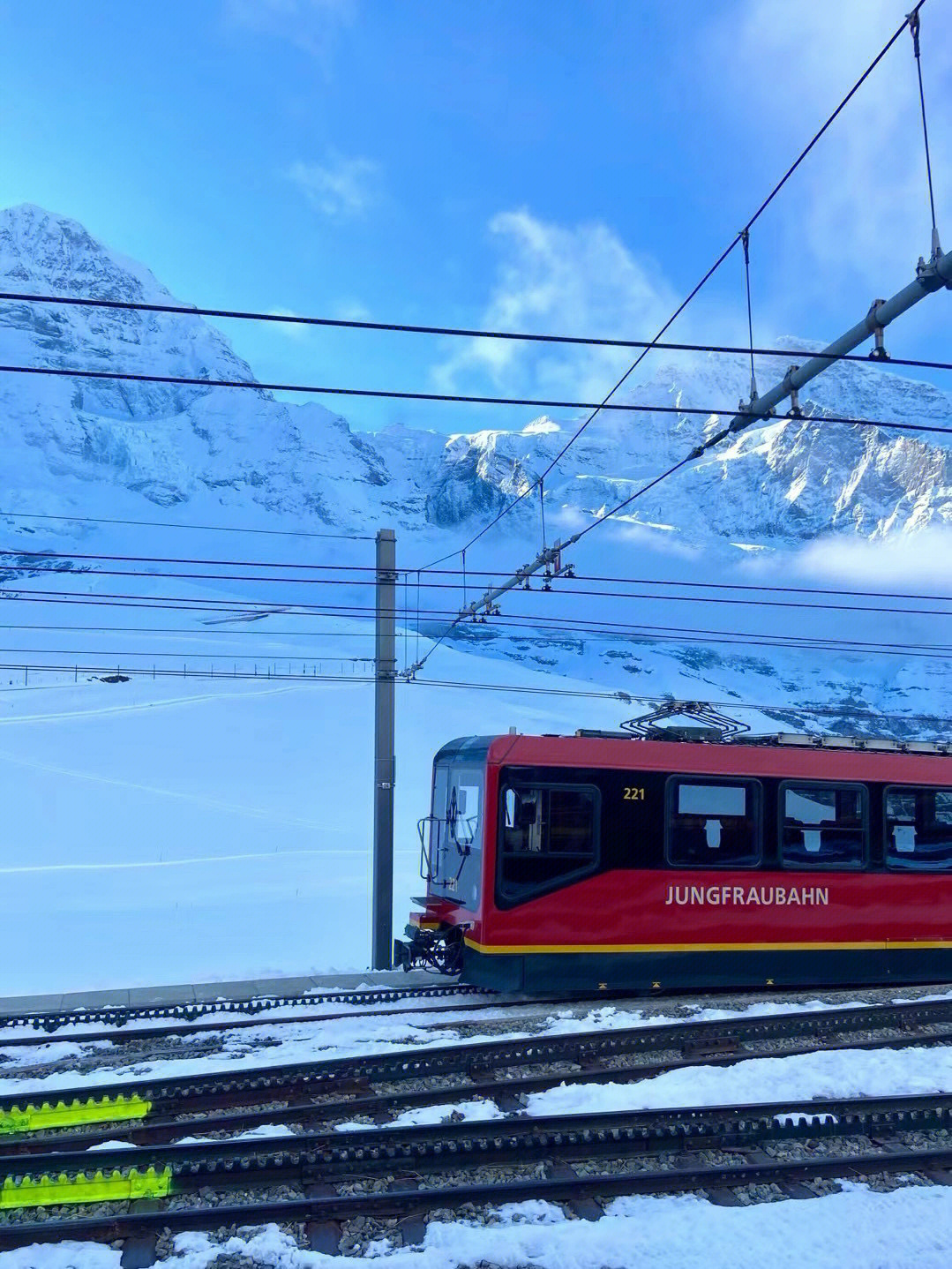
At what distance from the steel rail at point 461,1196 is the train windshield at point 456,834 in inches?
190

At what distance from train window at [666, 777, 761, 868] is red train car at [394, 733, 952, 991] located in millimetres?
19

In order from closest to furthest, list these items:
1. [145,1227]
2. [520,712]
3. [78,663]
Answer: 1. [145,1227]
2. [520,712]
3. [78,663]

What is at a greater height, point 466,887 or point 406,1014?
point 466,887

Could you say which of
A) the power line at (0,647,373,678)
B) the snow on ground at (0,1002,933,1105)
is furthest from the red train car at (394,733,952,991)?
the power line at (0,647,373,678)

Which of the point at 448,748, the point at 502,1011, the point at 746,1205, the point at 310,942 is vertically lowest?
the point at 310,942

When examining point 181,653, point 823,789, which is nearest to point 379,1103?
point 823,789

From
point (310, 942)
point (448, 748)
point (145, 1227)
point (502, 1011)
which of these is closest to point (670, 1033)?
point (502, 1011)

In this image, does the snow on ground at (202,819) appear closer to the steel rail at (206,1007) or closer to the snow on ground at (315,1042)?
the steel rail at (206,1007)

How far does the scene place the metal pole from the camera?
13.2 metres

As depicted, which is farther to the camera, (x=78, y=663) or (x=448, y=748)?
(x=78, y=663)

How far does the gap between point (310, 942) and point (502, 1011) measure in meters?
8.29

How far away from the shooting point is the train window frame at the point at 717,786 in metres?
10.6

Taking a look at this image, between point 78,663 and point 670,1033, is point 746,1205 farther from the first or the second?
point 78,663

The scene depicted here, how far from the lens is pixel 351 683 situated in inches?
2485
